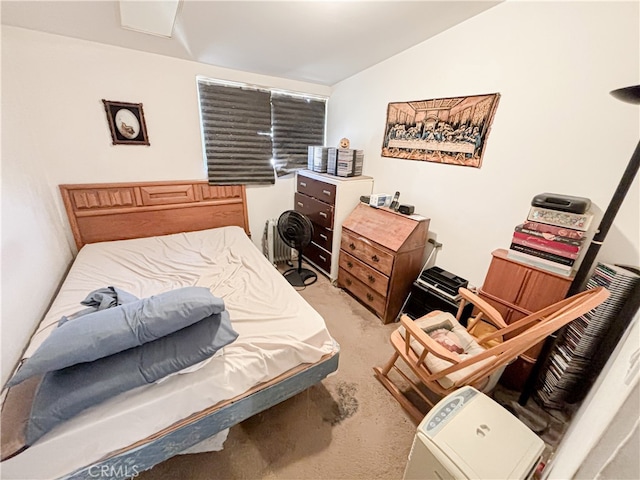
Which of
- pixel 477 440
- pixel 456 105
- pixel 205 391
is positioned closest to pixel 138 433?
pixel 205 391

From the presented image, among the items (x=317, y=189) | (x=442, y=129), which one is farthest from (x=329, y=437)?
(x=442, y=129)

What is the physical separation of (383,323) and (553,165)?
175cm

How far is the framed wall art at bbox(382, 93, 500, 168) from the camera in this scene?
5.95 ft

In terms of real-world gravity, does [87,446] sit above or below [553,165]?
below

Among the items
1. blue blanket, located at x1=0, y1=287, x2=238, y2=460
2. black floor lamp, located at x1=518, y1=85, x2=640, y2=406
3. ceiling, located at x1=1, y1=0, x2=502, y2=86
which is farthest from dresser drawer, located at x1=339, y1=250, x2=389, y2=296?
ceiling, located at x1=1, y1=0, x2=502, y2=86

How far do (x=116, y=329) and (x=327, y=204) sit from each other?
2130mm

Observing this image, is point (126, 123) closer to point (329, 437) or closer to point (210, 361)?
point (210, 361)

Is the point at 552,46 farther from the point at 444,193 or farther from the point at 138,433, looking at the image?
the point at 138,433

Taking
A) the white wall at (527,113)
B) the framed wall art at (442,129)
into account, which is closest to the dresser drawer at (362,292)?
the white wall at (527,113)

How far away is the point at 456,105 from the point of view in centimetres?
192

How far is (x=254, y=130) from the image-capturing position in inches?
113

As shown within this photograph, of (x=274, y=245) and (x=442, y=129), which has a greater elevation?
(x=442, y=129)

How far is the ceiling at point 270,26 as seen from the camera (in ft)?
5.09

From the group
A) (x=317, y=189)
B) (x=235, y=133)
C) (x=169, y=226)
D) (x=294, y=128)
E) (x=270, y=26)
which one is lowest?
(x=169, y=226)
